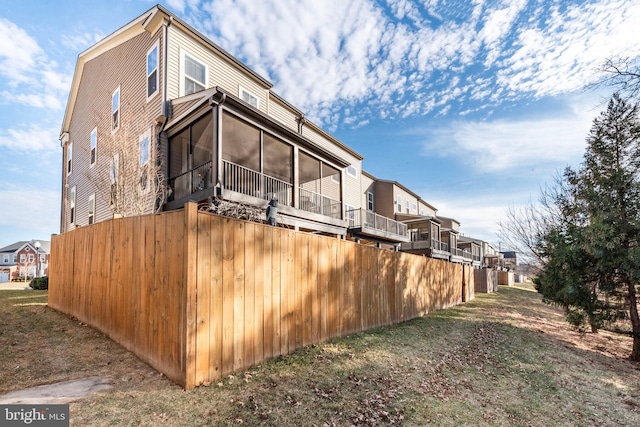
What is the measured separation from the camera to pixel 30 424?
2961 millimetres

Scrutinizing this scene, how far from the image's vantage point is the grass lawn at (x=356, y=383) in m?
3.33

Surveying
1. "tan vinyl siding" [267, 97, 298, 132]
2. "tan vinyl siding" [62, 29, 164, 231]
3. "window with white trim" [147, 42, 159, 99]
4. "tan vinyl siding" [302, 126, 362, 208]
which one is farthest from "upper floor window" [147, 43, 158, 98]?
"tan vinyl siding" [302, 126, 362, 208]

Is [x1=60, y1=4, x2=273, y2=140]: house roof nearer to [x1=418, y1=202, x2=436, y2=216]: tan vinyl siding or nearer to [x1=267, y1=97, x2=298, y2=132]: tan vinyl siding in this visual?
[x1=267, y1=97, x2=298, y2=132]: tan vinyl siding

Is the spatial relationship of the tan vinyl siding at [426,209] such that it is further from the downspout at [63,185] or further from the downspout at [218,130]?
the downspout at [63,185]

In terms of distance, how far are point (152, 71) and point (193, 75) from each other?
135cm

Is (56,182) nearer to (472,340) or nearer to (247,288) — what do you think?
(247,288)

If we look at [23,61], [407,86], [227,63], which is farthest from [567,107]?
[23,61]

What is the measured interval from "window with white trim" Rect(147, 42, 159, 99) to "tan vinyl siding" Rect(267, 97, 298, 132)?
4762mm

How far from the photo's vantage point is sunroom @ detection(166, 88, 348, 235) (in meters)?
8.09

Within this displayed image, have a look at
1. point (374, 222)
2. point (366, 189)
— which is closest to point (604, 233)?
point (374, 222)

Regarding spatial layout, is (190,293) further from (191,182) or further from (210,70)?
(210,70)

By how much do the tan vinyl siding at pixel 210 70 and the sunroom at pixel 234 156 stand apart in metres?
1.27

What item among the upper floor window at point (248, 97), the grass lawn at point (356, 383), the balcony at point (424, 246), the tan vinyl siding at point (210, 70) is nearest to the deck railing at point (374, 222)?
the balcony at point (424, 246)

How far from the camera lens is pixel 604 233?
23.2 ft
